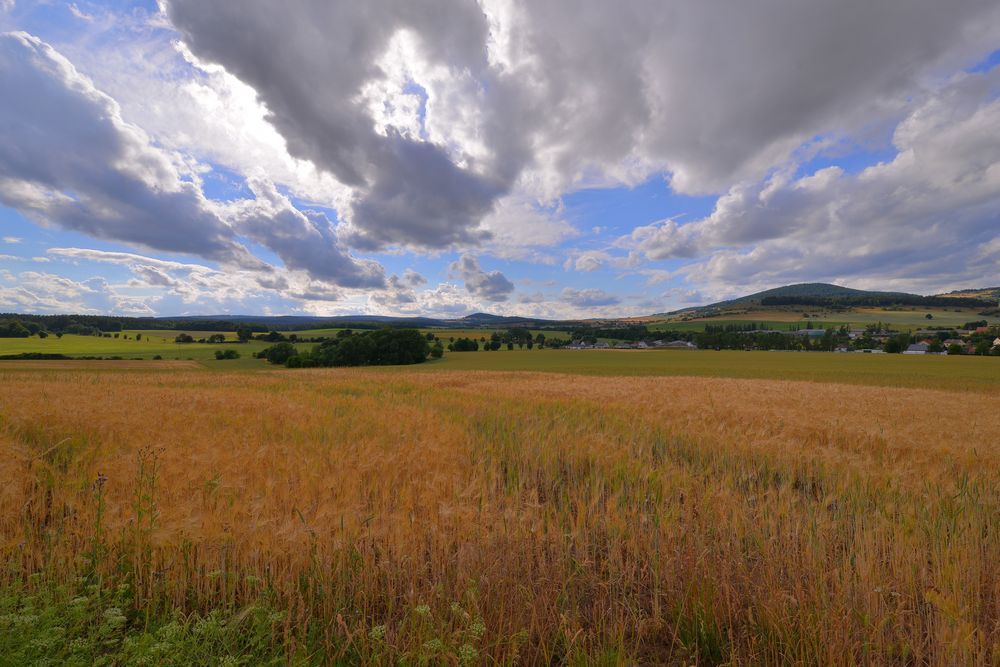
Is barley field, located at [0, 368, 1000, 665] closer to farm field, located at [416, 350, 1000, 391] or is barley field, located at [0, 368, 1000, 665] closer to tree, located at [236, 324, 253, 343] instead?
farm field, located at [416, 350, 1000, 391]

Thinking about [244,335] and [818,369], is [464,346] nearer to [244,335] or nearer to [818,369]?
[244,335]

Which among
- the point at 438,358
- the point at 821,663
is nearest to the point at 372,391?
the point at 821,663

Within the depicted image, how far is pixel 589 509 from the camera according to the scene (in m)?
4.11

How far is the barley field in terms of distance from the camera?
241 cm

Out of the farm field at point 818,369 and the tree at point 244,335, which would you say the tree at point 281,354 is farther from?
the tree at point 244,335

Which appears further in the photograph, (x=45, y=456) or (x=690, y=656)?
(x=45, y=456)

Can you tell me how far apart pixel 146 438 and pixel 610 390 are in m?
14.3

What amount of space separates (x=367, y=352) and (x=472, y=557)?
207 ft

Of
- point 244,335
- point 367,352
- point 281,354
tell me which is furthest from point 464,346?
point 244,335

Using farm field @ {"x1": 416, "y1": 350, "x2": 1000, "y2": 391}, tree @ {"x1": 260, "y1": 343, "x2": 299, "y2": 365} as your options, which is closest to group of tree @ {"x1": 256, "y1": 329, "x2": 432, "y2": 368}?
tree @ {"x1": 260, "y1": 343, "x2": 299, "y2": 365}

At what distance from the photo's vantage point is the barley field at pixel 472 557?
2412mm

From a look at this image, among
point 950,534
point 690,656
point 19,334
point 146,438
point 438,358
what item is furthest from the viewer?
point 19,334

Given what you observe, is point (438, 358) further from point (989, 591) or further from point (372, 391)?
point (989, 591)

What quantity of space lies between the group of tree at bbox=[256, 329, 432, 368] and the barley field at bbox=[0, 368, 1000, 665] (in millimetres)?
56119
